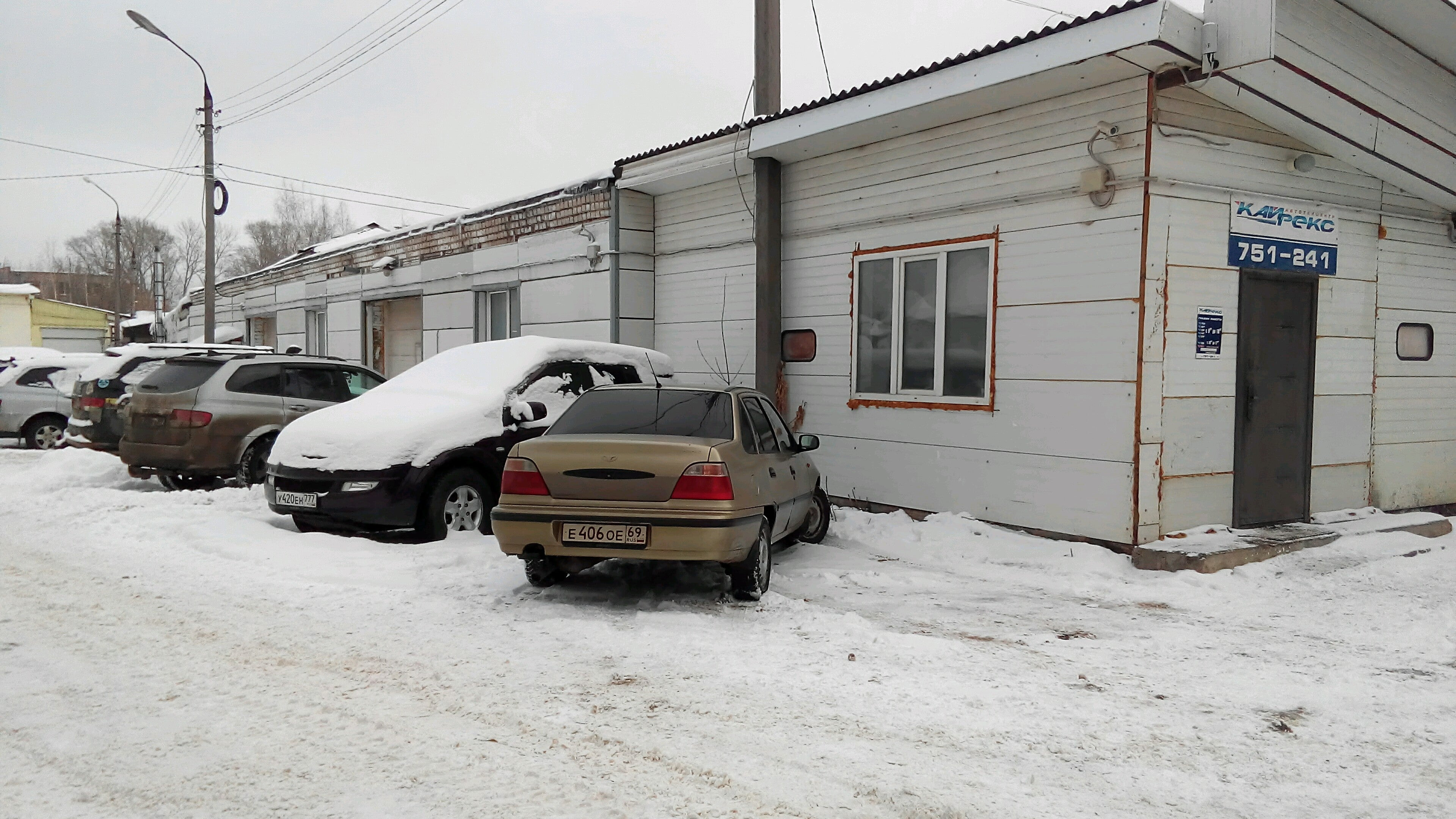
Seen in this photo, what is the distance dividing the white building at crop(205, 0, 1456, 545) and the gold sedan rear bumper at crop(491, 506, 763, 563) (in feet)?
11.5

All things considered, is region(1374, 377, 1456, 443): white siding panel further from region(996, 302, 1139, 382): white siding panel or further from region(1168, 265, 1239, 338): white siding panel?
region(996, 302, 1139, 382): white siding panel

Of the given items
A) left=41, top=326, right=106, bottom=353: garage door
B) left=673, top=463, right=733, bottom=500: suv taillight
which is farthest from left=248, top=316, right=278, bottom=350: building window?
left=41, top=326, right=106, bottom=353: garage door

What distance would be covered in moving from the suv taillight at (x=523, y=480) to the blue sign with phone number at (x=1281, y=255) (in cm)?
581

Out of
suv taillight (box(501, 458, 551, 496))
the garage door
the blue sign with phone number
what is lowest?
suv taillight (box(501, 458, 551, 496))

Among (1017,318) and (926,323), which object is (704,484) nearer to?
(1017,318)

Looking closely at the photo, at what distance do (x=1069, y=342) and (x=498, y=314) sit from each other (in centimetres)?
990

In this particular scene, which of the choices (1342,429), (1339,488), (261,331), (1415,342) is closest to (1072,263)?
(1342,429)

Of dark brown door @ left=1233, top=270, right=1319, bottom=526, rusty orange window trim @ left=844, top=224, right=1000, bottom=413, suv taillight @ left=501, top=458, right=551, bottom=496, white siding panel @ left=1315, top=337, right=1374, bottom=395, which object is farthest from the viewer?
white siding panel @ left=1315, top=337, right=1374, bottom=395

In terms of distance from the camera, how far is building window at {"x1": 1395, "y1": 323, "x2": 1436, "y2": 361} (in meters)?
9.23

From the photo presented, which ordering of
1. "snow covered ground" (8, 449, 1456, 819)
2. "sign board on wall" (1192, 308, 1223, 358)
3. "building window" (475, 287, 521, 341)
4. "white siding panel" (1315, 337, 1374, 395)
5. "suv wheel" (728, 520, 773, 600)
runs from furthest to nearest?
"building window" (475, 287, 521, 341) → "white siding panel" (1315, 337, 1374, 395) → "sign board on wall" (1192, 308, 1223, 358) → "suv wheel" (728, 520, 773, 600) → "snow covered ground" (8, 449, 1456, 819)

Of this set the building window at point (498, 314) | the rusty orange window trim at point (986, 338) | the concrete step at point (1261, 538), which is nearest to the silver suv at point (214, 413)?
the building window at point (498, 314)

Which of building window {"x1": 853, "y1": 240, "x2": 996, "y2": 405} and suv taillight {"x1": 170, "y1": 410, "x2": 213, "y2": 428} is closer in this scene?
building window {"x1": 853, "y1": 240, "x2": 996, "y2": 405}

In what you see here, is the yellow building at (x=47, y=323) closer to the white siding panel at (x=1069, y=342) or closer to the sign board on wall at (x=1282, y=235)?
the white siding panel at (x=1069, y=342)

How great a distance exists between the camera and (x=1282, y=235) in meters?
8.17
